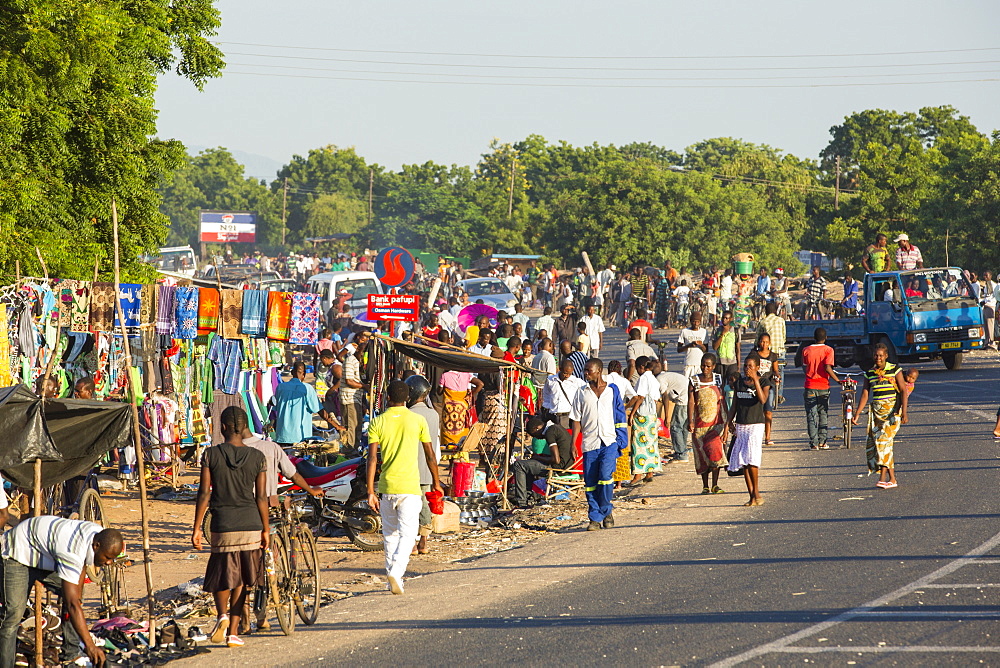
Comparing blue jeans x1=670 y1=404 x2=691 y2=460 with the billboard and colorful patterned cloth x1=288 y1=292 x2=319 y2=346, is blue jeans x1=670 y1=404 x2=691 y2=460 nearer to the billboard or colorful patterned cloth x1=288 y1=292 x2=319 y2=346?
colorful patterned cloth x1=288 y1=292 x2=319 y2=346

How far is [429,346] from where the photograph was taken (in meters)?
14.9

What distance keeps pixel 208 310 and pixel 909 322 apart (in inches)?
653

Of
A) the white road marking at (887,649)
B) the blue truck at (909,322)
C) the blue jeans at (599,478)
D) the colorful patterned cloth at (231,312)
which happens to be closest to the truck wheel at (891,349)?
the blue truck at (909,322)

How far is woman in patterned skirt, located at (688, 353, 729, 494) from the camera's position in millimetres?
14875

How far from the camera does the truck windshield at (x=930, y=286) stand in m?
27.1

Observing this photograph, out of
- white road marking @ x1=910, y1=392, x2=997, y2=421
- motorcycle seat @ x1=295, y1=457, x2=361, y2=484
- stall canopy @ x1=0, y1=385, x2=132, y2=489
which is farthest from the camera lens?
white road marking @ x1=910, y1=392, x2=997, y2=421

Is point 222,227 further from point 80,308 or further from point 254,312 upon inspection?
point 80,308

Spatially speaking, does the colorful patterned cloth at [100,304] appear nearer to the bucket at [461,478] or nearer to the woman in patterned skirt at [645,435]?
the bucket at [461,478]

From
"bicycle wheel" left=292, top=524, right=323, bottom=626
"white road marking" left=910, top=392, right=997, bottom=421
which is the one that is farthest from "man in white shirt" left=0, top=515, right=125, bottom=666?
"white road marking" left=910, top=392, right=997, bottom=421

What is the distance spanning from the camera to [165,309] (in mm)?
15711

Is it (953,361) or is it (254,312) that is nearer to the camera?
(254,312)

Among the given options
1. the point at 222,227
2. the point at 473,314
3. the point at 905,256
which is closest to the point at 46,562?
the point at 473,314

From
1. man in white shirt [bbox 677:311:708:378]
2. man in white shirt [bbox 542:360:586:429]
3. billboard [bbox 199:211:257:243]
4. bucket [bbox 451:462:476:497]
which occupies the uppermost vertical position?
billboard [bbox 199:211:257:243]

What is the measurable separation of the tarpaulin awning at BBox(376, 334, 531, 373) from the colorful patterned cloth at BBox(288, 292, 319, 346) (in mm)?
2160
